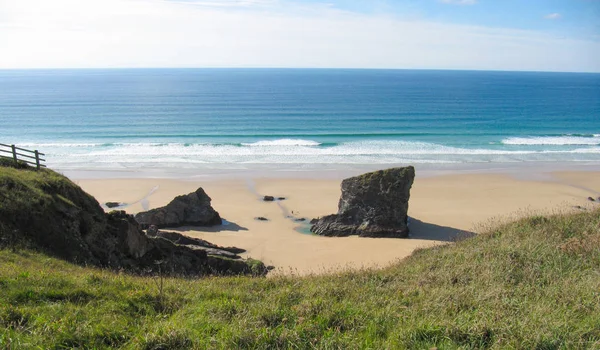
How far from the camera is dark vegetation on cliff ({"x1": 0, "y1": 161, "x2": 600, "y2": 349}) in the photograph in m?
6.62

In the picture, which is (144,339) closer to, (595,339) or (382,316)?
(382,316)

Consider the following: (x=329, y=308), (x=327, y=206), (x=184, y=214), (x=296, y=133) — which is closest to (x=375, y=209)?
(x=327, y=206)

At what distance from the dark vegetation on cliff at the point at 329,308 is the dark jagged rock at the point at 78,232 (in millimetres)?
2274

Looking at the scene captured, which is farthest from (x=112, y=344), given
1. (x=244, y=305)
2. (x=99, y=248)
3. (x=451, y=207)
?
(x=451, y=207)

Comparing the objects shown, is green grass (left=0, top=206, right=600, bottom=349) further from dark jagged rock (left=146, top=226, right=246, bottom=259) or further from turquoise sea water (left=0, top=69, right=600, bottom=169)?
turquoise sea water (left=0, top=69, right=600, bottom=169)

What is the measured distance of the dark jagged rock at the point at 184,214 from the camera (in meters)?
25.7

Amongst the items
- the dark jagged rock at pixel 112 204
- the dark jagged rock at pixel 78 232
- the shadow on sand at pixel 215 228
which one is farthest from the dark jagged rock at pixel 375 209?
the dark jagged rock at pixel 112 204

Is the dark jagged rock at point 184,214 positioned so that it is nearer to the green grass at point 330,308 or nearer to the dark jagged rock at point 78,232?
the dark jagged rock at point 78,232

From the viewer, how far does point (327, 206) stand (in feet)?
99.8

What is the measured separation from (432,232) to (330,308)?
18994 mm

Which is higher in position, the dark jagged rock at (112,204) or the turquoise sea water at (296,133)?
the turquoise sea water at (296,133)

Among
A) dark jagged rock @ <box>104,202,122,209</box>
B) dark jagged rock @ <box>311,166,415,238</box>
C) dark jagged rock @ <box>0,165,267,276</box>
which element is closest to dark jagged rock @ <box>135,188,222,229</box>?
dark jagged rock @ <box>104,202,122,209</box>

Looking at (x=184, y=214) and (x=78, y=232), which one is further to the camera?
(x=184, y=214)

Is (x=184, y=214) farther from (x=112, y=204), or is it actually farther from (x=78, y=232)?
(x=78, y=232)
